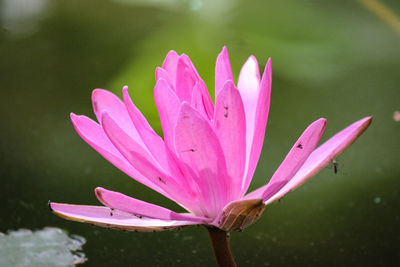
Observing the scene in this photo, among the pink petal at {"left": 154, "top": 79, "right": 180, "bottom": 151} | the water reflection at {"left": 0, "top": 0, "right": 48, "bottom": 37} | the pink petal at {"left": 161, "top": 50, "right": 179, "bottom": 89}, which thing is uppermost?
the water reflection at {"left": 0, "top": 0, "right": 48, "bottom": 37}

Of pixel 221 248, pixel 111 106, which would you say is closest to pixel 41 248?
pixel 111 106

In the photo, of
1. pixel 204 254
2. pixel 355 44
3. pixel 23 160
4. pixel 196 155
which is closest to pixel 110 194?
pixel 196 155

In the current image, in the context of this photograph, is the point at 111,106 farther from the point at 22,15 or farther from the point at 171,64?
the point at 22,15

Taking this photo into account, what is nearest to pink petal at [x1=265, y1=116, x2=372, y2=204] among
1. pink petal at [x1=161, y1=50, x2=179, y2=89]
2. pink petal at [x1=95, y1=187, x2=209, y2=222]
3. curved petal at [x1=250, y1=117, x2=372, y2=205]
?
curved petal at [x1=250, y1=117, x2=372, y2=205]

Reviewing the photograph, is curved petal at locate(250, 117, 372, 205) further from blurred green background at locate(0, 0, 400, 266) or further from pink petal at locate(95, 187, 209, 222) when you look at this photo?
blurred green background at locate(0, 0, 400, 266)

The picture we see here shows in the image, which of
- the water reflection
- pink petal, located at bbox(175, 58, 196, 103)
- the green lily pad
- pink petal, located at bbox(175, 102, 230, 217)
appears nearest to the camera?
pink petal, located at bbox(175, 102, 230, 217)

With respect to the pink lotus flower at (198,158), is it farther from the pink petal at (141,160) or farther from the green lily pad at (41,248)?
the green lily pad at (41,248)
